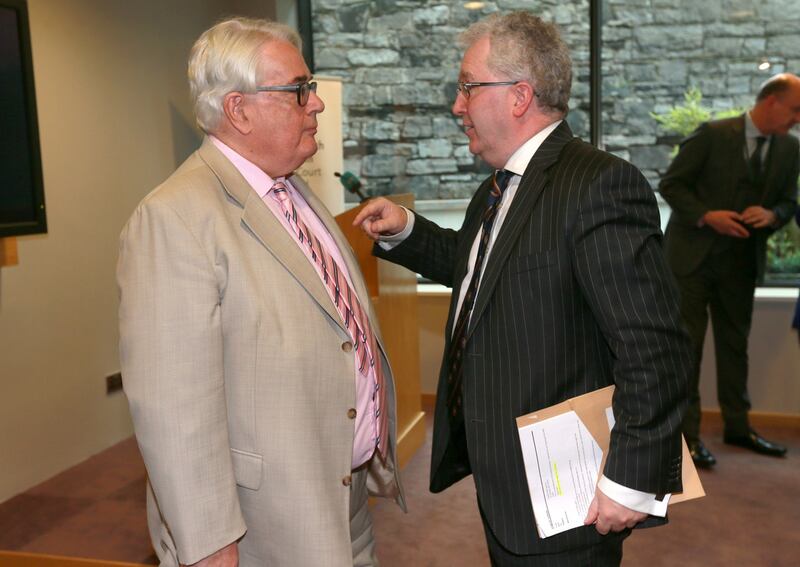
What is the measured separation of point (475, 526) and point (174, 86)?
128 inches

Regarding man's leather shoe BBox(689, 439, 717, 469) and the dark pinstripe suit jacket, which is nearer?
the dark pinstripe suit jacket

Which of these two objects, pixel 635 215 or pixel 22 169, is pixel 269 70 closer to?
pixel 635 215

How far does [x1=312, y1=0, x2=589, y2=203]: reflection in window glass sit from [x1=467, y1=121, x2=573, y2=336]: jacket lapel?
4.02 metres

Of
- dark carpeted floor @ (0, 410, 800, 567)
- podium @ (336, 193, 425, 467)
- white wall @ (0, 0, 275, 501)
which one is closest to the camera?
dark carpeted floor @ (0, 410, 800, 567)

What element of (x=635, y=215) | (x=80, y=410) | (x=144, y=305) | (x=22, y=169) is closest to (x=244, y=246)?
(x=144, y=305)

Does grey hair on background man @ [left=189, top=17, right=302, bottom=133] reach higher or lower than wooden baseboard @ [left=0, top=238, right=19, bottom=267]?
higher

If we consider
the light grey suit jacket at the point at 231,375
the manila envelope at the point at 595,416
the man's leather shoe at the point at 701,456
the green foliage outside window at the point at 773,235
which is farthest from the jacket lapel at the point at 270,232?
the green foliage outside window at the point at 773,235

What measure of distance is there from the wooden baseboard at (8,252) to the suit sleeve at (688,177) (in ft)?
9.85

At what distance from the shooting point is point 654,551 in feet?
10.3

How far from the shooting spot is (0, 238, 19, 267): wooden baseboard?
341 cm

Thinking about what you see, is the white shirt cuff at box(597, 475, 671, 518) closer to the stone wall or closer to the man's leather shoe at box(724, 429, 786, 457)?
the man's leather shoe at box(724, 429, 786, 457)

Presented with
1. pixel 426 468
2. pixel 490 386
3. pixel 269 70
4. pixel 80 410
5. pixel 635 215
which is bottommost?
pixel 426 468

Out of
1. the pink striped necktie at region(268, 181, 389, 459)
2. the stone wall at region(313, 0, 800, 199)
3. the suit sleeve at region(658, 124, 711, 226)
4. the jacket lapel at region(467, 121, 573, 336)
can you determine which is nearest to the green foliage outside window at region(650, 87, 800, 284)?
the stone wall at region(313, 0, 800, 199)

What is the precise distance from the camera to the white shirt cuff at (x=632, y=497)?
1479mm
